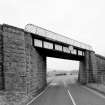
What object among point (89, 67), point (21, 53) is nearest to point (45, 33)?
point (21, 53)

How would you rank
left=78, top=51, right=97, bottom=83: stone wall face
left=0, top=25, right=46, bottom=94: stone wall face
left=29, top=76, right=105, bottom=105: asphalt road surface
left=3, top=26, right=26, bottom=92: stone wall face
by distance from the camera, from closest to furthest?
left=29, top=76, right=105, bottom=105: asphalt road surface → left=0, top=25, right=46, bottom=94: stone wall face → left=3, top=26, right=26, bottom=92: stone wall face → left=78, top=51, right=97, bottom=83: stone wall face

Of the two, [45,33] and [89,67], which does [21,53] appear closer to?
[45,33]

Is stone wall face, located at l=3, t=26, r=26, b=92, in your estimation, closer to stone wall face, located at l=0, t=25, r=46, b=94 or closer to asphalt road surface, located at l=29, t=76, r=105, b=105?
stone wall face, located at l=0, t=25, r=46, b=94

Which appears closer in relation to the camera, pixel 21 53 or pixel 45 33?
pixel 21 53

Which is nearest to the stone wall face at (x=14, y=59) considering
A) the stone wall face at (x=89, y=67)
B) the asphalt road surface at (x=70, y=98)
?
the asphalt road surface at (x=70, y=98)

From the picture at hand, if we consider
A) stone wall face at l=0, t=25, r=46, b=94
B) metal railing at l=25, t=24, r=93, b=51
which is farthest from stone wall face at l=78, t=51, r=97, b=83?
stone wall face at l=0, t=25, r=46, b=94

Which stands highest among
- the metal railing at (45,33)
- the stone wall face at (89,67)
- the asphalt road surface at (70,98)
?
the metal railing at (45,33)

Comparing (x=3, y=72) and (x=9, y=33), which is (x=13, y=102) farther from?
(x=9, y=33)

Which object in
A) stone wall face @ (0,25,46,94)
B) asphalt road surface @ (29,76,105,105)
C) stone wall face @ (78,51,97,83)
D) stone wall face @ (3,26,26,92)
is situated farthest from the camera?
stone wall face @ (78,51,97,83)

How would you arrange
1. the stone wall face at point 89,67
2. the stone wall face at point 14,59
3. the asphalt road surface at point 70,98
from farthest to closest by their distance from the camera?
the stone wall face at point 89,67 < the stone wall face at point 14,59 < the asphalt road surface at point 70,98

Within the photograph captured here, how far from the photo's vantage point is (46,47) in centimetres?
2633

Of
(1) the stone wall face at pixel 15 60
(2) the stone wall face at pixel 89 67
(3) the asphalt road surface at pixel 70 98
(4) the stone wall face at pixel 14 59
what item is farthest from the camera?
(2) the stone wall face at pixel 89 67

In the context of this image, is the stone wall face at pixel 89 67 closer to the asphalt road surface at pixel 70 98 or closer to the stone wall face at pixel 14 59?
the asphalt road surface at pixel 70 98

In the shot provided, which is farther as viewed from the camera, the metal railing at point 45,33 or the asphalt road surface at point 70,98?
the metal railing at point 45,33
